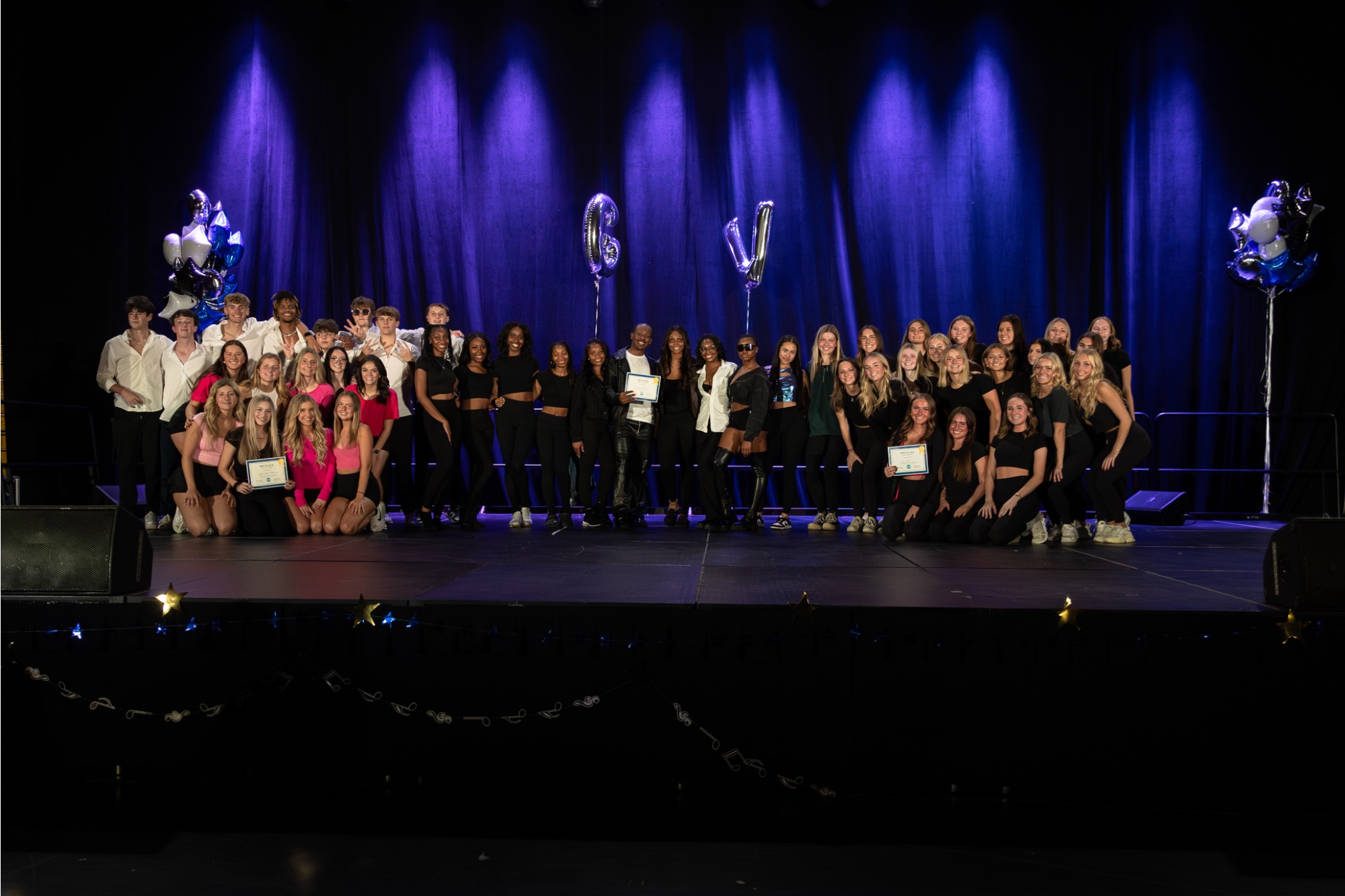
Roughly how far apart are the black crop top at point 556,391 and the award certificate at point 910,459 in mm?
2290

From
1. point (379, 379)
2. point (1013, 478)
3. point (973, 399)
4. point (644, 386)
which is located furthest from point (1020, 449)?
point (379, 379)

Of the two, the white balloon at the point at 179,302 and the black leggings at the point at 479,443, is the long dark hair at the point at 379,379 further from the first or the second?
the white balloon at the point at 179,302

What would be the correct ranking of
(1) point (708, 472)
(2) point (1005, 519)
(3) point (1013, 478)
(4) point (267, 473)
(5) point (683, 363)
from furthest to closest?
(5) point (683, 363) < (1) point (708, 472) < (4) point (267, 473) < (3) point (1013, 478) < (2) point (1005, 519)

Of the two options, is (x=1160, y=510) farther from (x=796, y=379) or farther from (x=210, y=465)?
(x=210, y=465)

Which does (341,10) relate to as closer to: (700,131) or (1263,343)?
(700,131)

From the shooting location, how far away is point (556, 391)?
658 cm

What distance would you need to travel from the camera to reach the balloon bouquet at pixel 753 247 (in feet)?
25.1

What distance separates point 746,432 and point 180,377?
3.97m

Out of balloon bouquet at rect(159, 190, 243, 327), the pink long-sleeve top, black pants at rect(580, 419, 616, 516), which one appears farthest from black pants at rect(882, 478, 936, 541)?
balloon bouquet at rect(159, 190, 243, 327)

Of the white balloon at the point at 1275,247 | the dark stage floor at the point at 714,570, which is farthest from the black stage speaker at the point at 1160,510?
the white balloon at the point at 1275,247

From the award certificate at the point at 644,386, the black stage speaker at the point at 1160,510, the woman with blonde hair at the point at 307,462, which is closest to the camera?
the woman with blonde hair at the point at 307,462

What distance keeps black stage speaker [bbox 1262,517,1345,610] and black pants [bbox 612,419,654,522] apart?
4.15m

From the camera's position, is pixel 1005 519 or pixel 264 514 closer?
pixel 1005 519

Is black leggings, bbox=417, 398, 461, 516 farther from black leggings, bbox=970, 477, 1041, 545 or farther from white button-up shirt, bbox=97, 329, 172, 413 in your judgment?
black leggings, bbox=970, 477, 1041, 545
